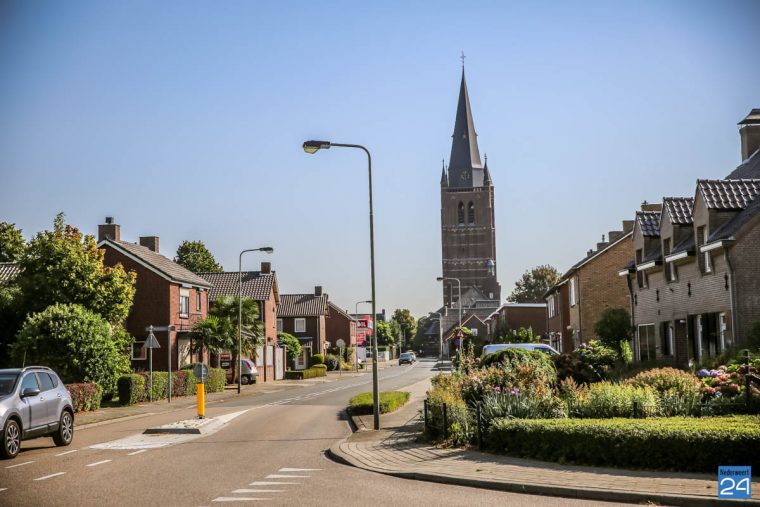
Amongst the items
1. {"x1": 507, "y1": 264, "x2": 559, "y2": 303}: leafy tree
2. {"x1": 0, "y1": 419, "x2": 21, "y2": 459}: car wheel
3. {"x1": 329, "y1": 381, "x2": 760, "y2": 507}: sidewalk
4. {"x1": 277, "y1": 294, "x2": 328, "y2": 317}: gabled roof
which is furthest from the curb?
{"x1": 507, "y1": 264, "x2": 559, "y2": 303}: leafy tree

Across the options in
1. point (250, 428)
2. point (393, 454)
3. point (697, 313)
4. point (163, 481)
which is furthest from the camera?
point (697, 313)

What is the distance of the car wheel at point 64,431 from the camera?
19234 millimetres

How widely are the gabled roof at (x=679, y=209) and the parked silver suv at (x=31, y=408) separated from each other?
2082 cm

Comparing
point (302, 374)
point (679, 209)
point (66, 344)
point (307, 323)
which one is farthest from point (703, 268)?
point (307, 323)

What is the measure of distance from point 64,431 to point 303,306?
71.7m

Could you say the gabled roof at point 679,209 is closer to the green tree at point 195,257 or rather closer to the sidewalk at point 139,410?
the sidewalk at point 139,410

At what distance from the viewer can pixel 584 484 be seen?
11.5 metres

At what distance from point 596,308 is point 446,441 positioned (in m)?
34.1

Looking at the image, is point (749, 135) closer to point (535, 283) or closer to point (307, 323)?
point (307, 323)

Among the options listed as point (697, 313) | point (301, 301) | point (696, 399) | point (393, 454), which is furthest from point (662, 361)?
point (301, 301)

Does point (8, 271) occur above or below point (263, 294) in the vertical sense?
Answer: above

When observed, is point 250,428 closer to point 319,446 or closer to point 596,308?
point 319,446

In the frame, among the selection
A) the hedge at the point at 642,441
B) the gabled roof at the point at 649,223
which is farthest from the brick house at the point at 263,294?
the hedge at the point at 642,441

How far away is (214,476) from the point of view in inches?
551
